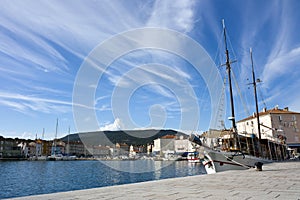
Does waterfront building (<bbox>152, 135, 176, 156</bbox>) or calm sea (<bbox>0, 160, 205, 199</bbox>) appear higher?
waterfront building (<bbox>152, 135, 176, 156</bbox>)

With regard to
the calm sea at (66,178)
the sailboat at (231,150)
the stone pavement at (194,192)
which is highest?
the sailboat at (231,150)

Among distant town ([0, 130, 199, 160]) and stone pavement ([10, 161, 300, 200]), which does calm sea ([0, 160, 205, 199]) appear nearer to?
stone pavement ([10, 161, 300, 200])

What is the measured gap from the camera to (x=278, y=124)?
60.8m

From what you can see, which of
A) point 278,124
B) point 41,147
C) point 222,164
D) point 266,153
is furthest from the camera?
point 41,147

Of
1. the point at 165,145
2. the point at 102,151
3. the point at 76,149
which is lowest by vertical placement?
the point at 102,151

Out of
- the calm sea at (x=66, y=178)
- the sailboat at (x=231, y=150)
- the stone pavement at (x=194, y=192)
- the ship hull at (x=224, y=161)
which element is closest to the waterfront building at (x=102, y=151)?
the calm sea at (x=66, y=178)

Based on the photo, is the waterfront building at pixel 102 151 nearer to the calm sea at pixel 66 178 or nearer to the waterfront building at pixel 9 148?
the waterfront building at pixel 9 148

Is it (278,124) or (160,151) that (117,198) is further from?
(160,151)

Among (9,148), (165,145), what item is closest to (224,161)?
(9,148)

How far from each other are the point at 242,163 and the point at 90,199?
18.7m

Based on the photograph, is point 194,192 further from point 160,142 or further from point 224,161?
point 160,142

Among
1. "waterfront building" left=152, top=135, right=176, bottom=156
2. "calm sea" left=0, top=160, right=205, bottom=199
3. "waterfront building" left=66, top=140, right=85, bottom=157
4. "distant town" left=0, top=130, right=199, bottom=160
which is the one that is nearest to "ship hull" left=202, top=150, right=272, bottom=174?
"calm sea" left=0, top=160, right=205, bottom=199

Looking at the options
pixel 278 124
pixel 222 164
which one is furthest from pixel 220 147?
pixel 278 124

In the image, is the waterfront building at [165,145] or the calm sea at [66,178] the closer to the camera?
the calm sea at [66,178]
